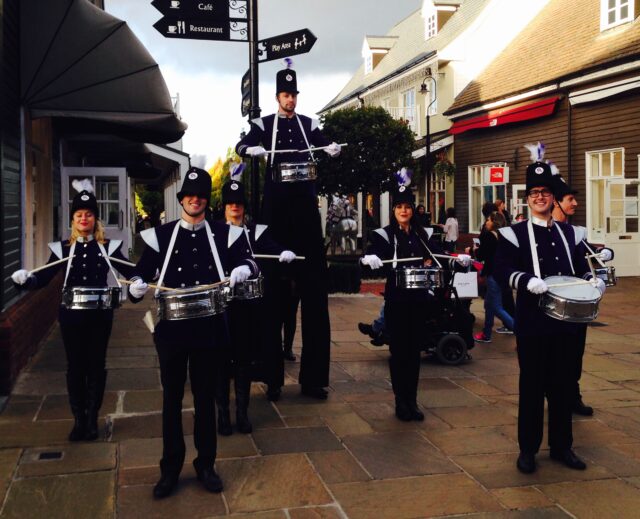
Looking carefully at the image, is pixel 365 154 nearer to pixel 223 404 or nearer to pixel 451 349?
pixel 451 349

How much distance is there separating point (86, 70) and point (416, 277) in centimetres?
421

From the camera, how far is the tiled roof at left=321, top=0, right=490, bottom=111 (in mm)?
28906

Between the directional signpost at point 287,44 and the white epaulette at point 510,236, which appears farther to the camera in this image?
the directional signpost at point 287,44

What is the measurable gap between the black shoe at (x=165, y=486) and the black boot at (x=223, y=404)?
44.0 inches

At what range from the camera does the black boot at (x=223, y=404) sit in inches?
219

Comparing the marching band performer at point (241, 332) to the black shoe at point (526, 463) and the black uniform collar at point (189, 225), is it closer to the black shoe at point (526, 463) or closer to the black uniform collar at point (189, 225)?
the black uniform collar at point (189, 225)

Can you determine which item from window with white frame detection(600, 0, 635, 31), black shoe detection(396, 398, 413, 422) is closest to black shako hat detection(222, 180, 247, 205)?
black shoe detection(396, 398, 413, 422)

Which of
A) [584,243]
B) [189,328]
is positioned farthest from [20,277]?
[584,243]

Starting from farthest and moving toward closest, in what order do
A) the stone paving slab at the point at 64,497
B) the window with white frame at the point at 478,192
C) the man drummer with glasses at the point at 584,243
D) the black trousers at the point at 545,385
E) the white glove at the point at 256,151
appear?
the window with white frame at the point at 478,192, the white glove at the point at 256,151, the man drummer with glasses at the point at 584,243, the black trousers at the point at 545,385, the stone paving slab at the point at 64,497

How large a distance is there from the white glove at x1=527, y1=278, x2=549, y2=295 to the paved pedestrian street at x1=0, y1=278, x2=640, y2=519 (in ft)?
3.72

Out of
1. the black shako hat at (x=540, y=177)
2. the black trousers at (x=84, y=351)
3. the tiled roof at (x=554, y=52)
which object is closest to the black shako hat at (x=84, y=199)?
the black trousers at (x=84, y=351)

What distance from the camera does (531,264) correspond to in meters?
4.91

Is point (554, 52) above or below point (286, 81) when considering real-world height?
above

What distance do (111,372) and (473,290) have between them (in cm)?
450
